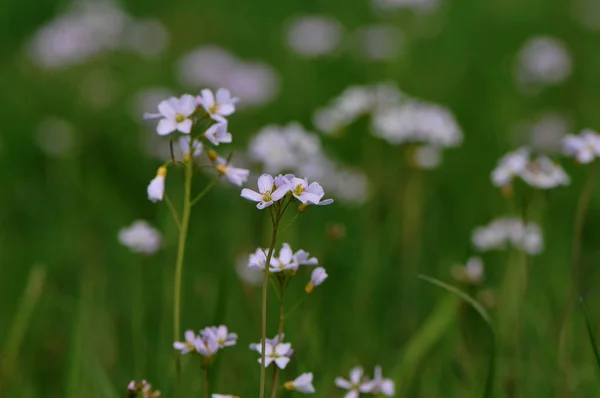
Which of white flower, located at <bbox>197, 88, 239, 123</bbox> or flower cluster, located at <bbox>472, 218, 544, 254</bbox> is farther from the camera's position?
flower cluster, located at <bbox>472, 218, 544, 254</bbox>

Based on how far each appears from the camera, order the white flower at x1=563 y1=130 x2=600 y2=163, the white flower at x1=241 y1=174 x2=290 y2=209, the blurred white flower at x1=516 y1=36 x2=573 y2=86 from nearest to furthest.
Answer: the white flower at x1=241 y1=174 x2=290 y2=209 < the white flower at x1=563 y1=130 x2=600 y2=163 < the blurred white flower at x1=516 y1=36 x2=573 y2=86

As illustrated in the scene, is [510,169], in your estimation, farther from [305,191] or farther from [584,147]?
[305,191]

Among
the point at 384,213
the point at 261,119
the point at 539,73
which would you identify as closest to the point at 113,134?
the point at 261,119

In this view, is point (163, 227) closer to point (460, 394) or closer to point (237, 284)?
point (237, 284)

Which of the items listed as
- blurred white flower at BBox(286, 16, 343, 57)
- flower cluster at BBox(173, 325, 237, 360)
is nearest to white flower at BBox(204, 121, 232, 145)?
flower cluster at BBox(173, 325, 237, 360)

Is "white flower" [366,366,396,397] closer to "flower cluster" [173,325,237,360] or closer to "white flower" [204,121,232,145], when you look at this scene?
"flower cluster" [173,325,237,360]
